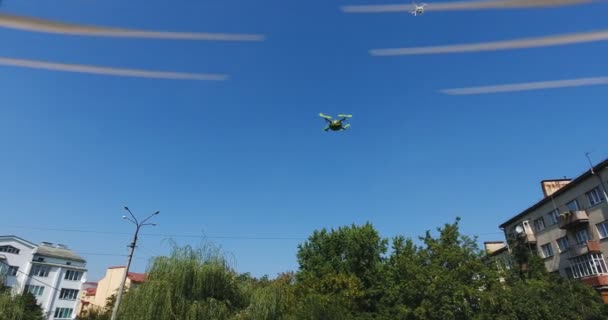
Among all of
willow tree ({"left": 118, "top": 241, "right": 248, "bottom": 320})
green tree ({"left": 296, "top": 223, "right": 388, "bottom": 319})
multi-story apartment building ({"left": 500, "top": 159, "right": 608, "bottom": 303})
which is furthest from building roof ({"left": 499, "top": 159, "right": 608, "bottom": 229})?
willow tree ({"left": 118, "top": 241, "right": 248, "bottom": 320})

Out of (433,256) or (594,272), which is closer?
(433,256)

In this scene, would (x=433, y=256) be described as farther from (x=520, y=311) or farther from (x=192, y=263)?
(x=192, y=263)

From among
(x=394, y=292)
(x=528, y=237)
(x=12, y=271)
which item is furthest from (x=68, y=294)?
(x=528, y=237)

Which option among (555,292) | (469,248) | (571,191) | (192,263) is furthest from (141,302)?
(571,191)

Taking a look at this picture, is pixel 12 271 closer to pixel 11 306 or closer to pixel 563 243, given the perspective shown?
pixel 11 306

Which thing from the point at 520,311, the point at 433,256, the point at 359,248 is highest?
the point at 359,248

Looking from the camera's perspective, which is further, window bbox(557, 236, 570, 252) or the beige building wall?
the beige building wall

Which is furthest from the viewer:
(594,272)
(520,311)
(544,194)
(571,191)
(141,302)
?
(544,194)

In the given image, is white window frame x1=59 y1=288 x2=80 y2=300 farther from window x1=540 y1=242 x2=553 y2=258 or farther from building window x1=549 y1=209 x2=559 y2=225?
building window x1=549 y1=209 x2=559 y2=225
